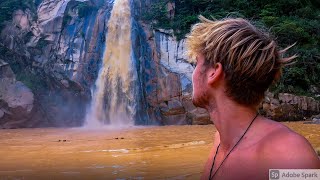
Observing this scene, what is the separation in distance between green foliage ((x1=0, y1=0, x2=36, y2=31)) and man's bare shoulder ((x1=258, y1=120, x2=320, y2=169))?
806 inches

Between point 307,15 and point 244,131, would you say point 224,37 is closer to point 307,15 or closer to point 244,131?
point 244,131

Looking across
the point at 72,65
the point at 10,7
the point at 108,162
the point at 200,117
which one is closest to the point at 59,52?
the point at 72,65

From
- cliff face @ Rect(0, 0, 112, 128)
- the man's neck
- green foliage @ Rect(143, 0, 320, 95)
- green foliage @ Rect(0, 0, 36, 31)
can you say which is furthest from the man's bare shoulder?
green foliage @ Rect(0, 0, 36, 31)

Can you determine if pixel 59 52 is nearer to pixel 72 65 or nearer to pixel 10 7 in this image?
pixel 72 65

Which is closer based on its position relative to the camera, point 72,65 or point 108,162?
point 108,162

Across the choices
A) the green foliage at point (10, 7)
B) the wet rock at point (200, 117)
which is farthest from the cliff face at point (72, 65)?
the wet rock at point (200, 117)

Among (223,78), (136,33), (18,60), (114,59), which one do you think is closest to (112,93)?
(114,59)

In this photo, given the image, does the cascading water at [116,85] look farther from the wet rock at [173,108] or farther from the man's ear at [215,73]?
the man's ear at [215,73]

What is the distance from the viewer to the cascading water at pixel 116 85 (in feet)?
57.5

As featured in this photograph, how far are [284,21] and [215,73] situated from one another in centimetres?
1879

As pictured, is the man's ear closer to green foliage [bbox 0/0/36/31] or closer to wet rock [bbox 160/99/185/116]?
wet rock [bbox 160/99/185/116]

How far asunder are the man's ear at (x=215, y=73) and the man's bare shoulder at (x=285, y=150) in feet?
0.82

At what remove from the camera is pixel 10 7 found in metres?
19.8

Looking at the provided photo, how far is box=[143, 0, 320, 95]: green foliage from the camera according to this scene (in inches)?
684
